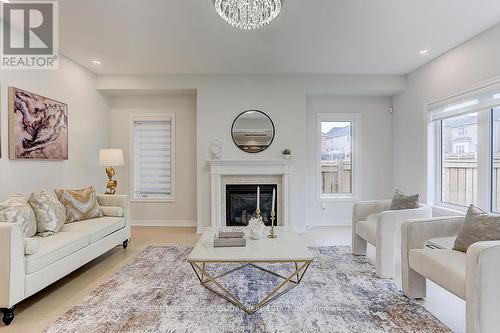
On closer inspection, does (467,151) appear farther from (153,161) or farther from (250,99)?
(153,161)

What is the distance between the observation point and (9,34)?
3045 mm

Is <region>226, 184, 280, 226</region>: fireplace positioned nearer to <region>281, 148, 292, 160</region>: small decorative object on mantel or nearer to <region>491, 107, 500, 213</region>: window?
<region>281, 148, 292, 160</region>: small decorative object on mantel

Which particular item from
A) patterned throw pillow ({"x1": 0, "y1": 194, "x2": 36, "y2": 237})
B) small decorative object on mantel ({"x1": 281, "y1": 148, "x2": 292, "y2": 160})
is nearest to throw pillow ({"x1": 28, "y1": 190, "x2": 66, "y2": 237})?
patterned throw pillow ({"x1": 0, "y1": 194, "x2": 36, "y2": 237})

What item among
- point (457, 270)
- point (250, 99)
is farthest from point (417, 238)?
point (250, 99)

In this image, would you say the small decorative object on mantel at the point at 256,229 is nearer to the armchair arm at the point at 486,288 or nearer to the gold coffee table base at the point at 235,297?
the gold coffee table base at the point at 235,297

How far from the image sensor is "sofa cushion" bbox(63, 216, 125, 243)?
300cm

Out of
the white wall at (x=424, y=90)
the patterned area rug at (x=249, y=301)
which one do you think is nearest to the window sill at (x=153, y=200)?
the patterned area rug at (x=249, y=301)

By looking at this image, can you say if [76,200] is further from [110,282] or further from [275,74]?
[275,74]

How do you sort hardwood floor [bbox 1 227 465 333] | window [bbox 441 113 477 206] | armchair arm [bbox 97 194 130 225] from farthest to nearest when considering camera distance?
armchair arm [bbox 97 194 130 225] < window [bbox 441 113 477 206] < hardwood floor [bbox 1 227 465 333]

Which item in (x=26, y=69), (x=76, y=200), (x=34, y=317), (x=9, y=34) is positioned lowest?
(x=34, y=317)

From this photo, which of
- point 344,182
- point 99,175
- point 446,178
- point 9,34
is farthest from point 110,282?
point 446,178

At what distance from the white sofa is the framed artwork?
1.03 meters

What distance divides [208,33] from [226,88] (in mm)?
1539

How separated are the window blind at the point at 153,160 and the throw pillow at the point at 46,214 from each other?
237cm
